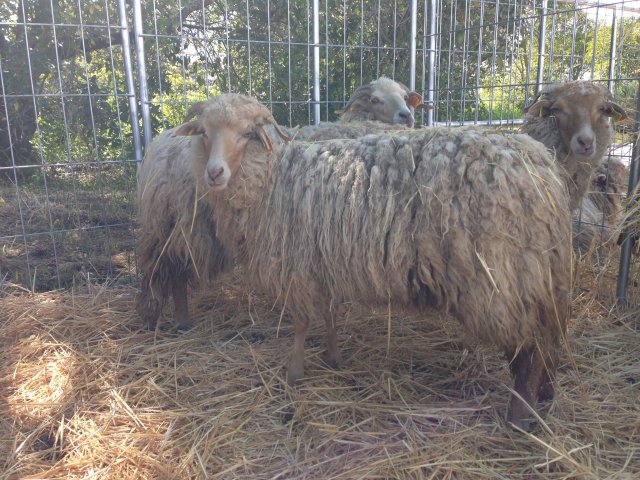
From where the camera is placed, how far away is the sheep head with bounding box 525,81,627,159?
3.38 m

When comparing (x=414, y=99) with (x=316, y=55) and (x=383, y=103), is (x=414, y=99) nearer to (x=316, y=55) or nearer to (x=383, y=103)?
(x=383, y=103)

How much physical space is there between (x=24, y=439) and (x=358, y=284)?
181 cm

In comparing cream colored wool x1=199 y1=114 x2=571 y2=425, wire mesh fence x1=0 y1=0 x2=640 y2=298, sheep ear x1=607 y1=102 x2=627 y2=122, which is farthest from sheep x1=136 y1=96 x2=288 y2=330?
sheep ear x1=607 y1=102 x2=627 y2=122

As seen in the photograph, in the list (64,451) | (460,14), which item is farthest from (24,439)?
(460,14)

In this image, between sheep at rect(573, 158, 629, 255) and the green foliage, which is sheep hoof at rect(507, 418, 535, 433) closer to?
sheep at rect(573, 158, 629, 255)

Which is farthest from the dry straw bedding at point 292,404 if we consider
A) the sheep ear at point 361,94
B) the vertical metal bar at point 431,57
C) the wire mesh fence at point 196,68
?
the vertical metal bar at point 431,57

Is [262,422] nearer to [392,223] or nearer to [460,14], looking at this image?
[392,223]

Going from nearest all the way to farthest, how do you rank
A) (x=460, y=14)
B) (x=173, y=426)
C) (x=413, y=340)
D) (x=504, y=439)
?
(x=504, y=439) < (x=173, y=426) < (x=413, y=340) < (x=460, y=14)

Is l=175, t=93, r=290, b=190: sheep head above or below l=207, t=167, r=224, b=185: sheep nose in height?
above

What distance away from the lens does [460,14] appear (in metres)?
7.12

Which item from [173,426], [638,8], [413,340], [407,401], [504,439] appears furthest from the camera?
[638,8]

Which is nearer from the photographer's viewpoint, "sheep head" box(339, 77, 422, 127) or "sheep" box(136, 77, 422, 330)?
"sheep" box(136, 77, 422, 330)

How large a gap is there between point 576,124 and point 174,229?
2726 millimetres

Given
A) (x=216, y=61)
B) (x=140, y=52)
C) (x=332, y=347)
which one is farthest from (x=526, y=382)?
(x=216, y=61)
